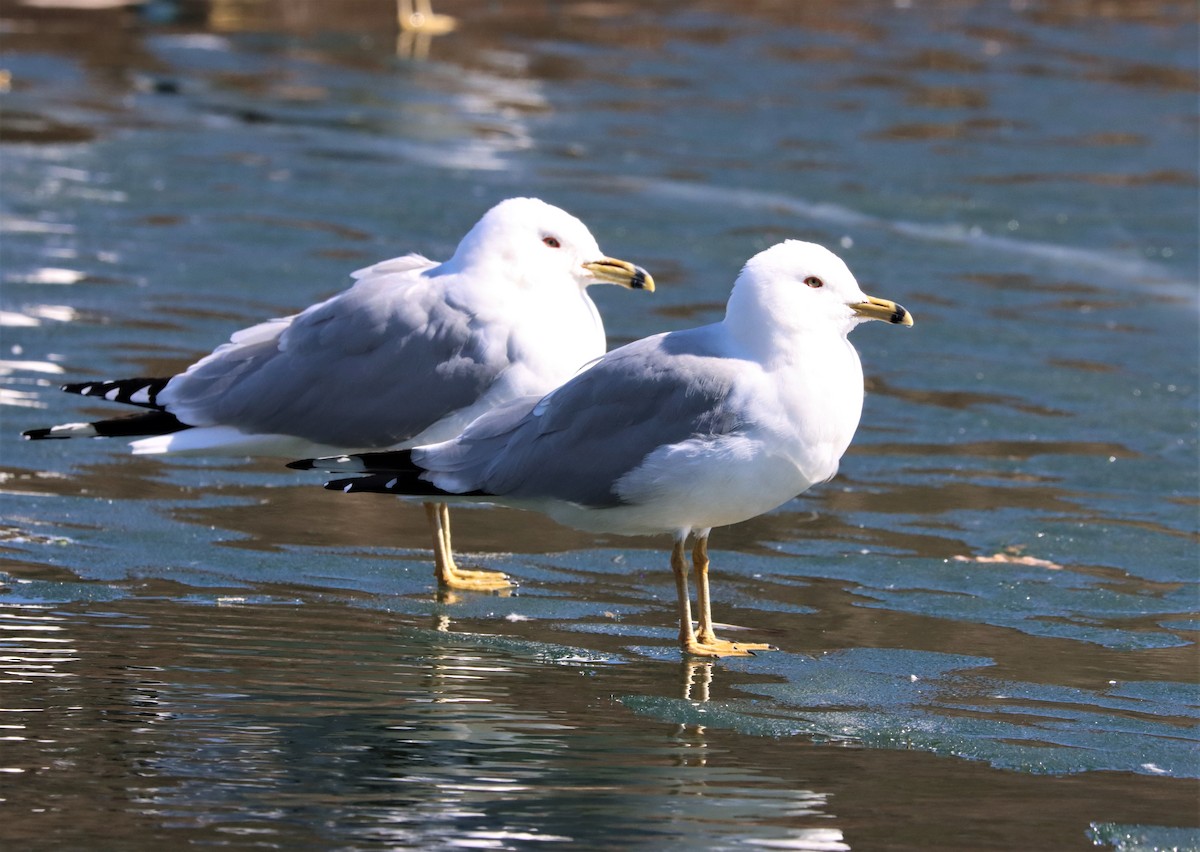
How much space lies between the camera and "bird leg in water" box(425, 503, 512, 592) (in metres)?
6.60

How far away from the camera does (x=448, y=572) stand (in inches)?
264

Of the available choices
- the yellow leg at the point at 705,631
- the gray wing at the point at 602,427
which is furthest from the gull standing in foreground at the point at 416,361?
the yellow leg at the point at 705,631

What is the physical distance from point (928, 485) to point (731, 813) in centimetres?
380

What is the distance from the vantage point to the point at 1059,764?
5020 mm

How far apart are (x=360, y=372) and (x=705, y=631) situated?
1.65 m

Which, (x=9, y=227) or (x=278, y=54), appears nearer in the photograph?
(x=9, y=227)

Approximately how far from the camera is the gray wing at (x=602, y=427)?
5.84m

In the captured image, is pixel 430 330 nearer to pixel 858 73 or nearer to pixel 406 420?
pixel 406 420

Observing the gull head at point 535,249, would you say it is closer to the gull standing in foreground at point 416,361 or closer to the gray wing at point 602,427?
the gull standing in foreground at point 416,361

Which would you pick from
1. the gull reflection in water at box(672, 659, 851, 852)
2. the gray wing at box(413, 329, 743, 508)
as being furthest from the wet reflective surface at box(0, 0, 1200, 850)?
the gray wing at box(413, 329, 743, 508)

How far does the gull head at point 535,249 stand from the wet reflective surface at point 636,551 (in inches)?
41.1

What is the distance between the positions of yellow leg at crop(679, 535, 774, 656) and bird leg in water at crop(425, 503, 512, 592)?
75 centimetres

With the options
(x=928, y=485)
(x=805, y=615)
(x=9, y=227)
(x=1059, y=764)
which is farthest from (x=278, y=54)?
(x=1059, y=764)

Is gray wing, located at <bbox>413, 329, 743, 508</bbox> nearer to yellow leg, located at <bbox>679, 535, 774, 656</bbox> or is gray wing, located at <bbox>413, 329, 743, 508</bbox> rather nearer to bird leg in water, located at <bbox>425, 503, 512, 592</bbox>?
yellow leg, located at <bbox>679, 535, 774, 656</bbox>
